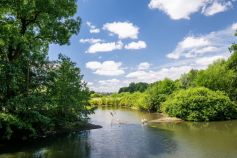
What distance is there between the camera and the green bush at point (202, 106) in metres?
54.9

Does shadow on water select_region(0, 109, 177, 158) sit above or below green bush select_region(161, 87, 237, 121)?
below

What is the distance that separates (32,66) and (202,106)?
33333mm

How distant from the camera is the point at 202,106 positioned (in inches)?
2176

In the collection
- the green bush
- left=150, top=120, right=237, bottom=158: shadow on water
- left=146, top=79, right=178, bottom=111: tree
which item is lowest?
left=150, top=120, right=237, bottom=158: shadow on water

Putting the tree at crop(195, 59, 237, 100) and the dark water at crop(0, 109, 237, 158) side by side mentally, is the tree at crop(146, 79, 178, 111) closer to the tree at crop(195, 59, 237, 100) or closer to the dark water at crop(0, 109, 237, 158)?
the tree at crop(195, 59, 237, 100)

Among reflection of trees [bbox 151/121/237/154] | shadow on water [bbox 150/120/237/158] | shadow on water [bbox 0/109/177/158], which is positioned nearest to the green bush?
reflection of trees [bbox 151/121/237/154]

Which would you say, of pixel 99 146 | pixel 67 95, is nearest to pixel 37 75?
pixel 67 95

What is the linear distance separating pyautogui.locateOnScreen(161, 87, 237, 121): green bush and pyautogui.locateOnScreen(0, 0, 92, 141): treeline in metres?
25.8

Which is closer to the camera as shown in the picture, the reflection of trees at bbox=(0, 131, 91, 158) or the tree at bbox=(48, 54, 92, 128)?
the reflection of trees at bbox=(0, 131, 91, 158)

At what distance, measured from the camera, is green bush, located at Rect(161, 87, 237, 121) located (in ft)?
180

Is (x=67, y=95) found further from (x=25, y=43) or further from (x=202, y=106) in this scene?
(x=202, y=106)

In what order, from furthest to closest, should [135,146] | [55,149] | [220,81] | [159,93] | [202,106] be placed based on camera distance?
[159,93]
[220,81]
[202,106]
[135,146]
[55,149]

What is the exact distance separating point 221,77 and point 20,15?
5142 cm

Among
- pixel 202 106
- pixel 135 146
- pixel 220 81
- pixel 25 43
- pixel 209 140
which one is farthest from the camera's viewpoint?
pixel 220 81
